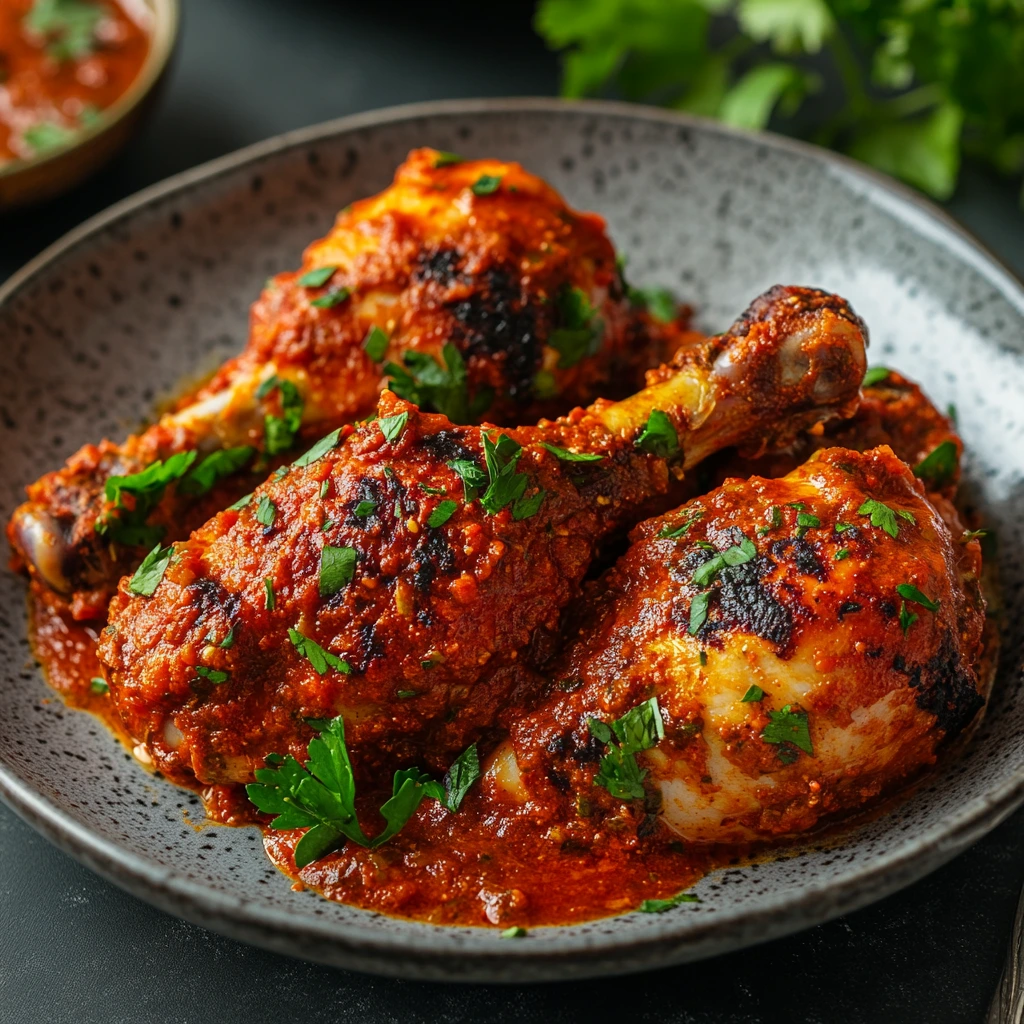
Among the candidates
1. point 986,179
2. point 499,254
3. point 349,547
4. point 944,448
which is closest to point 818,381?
point 944,448

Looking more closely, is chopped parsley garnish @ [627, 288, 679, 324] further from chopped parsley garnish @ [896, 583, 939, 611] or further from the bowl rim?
the bowl rim

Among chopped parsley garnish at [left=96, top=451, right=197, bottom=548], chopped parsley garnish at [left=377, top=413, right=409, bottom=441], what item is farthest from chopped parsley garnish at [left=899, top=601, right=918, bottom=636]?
chopped parsley garnish at [left=96, top=451, right=197, bottom=548]

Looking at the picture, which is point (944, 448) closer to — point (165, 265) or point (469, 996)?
point (469, 996)

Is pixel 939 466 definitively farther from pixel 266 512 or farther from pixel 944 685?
pixel 266 512

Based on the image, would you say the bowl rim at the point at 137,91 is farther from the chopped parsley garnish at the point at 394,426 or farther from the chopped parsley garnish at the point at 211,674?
the chopped parsley garnish at the point at 211,674

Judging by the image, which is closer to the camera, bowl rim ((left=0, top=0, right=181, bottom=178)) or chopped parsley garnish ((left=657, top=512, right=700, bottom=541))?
chopped parsley garnish ((left=657, top=512, right=700, bottom=541))

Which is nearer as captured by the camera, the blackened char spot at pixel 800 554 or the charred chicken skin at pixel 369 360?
the blackened char spot at pixel 800 554

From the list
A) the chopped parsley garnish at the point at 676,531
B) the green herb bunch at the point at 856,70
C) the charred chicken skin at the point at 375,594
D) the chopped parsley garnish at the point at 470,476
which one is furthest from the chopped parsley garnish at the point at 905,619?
the green herb bunch at the point at 856,70
